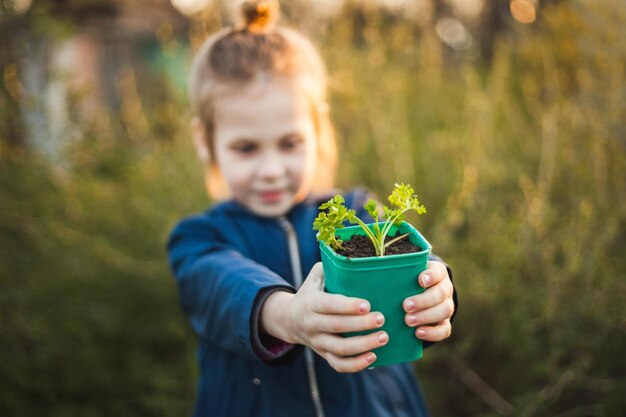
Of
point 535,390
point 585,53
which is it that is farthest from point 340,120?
point 535,390

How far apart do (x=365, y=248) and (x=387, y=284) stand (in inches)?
3.2

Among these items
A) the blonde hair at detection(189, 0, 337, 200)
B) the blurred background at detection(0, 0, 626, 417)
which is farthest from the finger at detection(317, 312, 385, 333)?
the blurred background at detection(0, 0, 626, 417)

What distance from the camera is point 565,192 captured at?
7.92ft

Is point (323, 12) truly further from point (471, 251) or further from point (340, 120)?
point (471, 251)

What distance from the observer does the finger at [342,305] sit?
779mm

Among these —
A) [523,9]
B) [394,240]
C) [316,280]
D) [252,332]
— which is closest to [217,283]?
[252,332]

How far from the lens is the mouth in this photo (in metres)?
1.44

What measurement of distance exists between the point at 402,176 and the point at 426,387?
89cm

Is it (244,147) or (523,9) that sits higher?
(523,9)

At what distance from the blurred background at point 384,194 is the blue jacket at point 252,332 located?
0.71 meters

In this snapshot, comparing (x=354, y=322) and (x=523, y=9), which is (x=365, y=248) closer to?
(x=354, y=322)

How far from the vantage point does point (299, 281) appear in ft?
4.40

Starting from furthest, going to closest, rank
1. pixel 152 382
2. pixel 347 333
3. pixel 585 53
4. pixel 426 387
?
pixel 585 53 → pixel 152 382 → pixel 426 387 → pixel 347 333

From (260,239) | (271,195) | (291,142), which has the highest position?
(291,142)
